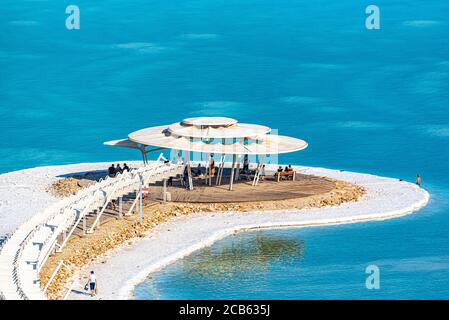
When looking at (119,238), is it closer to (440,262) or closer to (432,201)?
(440,262)

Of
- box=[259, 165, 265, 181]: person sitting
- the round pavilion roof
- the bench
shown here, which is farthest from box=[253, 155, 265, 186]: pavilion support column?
the round pavilion roof

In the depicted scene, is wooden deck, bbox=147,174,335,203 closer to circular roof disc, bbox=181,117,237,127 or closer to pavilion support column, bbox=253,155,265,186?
pavilion support column, bbox=253,155,265,186

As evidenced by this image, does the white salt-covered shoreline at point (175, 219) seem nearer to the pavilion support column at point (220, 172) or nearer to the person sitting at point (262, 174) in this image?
the person sitting at point (262, 174)

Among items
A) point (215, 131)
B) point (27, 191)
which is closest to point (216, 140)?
point (215, 131)

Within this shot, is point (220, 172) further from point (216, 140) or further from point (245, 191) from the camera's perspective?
point (245, 191)

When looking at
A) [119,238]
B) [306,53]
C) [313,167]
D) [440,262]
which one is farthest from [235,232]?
[306,53]

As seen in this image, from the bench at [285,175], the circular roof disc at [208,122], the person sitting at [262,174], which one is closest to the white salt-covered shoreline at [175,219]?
the bench at [285,175]
